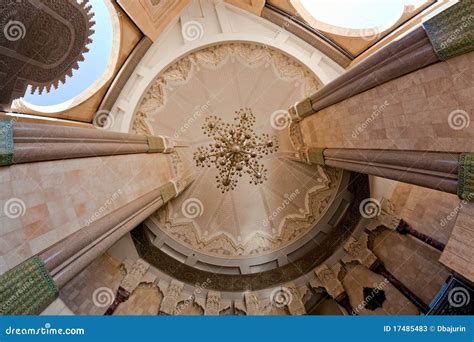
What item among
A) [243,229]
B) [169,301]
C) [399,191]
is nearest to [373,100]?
[399,191]

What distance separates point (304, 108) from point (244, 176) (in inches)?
107

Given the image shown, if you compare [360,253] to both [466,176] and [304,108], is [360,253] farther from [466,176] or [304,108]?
[466,176]

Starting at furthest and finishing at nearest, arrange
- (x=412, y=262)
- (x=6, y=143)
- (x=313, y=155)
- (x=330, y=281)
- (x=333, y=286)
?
(x=330, y=281) → (x=333, y=286) → (x=313, y=155) → (x=412, y=262) → (x=6, y=143)

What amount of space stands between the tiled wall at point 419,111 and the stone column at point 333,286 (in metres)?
3.86

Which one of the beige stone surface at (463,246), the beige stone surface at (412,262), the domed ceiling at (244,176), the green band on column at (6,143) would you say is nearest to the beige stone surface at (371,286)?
the beige stone surface at (412,262)

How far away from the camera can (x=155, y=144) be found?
21.8 ft

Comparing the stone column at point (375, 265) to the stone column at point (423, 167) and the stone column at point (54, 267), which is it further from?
the stone column at point (54, 267)

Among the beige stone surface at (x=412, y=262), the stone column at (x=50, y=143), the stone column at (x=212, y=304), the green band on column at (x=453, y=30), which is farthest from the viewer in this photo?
the stone column at (x=212, y=304)

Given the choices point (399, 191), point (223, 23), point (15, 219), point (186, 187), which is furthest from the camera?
point (186, 187)

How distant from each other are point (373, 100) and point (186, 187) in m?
5.46

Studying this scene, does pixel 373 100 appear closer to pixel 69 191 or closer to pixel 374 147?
pixel 374 147

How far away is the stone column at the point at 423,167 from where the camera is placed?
2969 mm


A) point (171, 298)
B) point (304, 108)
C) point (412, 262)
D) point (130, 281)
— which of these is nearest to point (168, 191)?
point (130, 281)

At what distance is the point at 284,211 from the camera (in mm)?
8469
